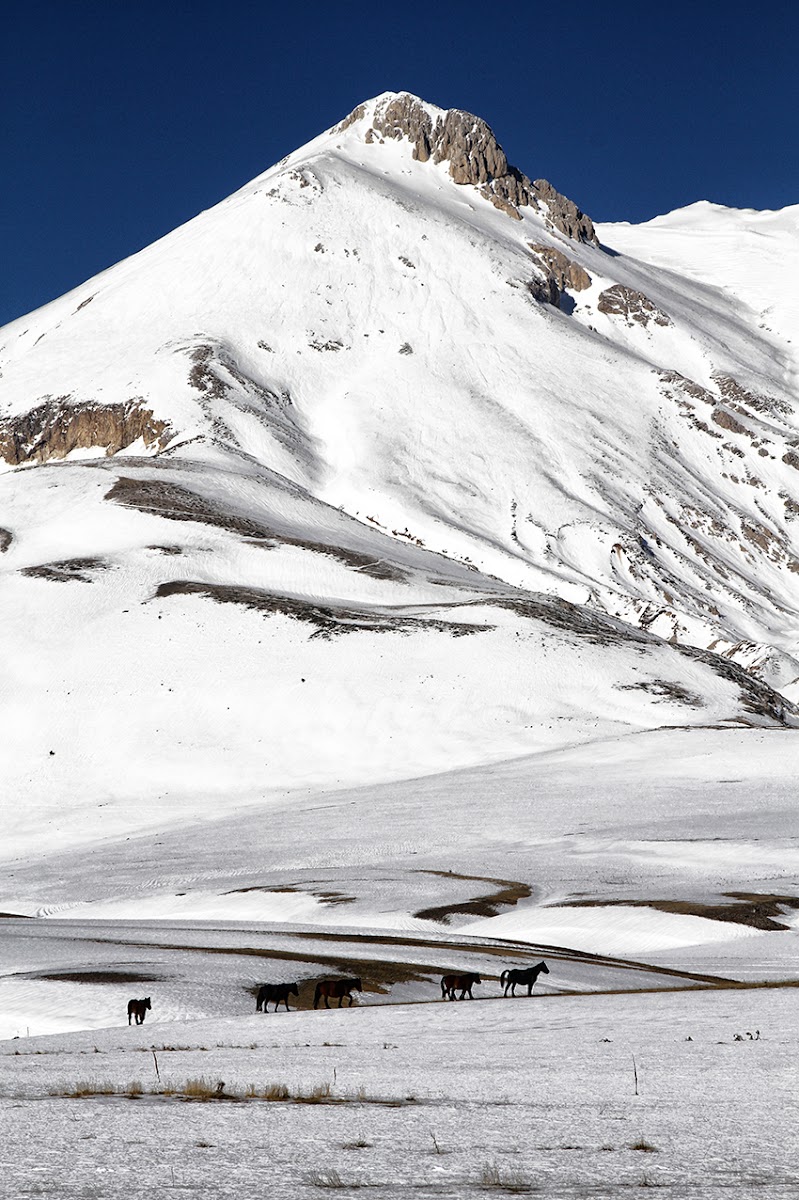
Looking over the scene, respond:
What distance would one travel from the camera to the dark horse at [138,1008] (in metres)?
25.0

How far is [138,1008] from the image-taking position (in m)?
25.1

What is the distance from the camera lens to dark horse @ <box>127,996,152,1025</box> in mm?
24969

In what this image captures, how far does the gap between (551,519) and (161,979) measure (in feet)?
567

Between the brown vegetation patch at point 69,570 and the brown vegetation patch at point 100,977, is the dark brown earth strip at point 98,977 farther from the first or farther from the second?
the brown vegetation patch at point 69,570

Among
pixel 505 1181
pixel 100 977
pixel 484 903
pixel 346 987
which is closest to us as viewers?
pixel 505 1181

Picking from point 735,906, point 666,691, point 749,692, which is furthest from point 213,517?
point 735,906

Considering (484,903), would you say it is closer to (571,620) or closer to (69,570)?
(571,620)

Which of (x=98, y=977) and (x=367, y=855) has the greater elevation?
(x=367, y=855)

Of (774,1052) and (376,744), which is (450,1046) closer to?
(774,1052)

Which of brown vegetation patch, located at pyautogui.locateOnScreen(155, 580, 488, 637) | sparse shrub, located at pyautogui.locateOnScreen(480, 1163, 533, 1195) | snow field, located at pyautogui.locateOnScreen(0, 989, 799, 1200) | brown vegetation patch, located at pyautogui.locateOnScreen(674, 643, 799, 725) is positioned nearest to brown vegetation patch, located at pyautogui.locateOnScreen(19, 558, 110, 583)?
brown vegetation patch, located at pyautogui.locateOnScreen(155, 580, 488, 637)

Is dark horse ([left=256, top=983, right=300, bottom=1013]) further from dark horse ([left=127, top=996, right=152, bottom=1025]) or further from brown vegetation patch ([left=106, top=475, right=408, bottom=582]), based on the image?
brown vegetation patch ([left=106, top=475, right=408, bottom=582])

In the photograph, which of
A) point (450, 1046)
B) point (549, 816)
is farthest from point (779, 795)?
point (450, 1046)

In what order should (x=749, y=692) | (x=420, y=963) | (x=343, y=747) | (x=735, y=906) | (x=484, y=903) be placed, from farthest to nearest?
(x=749, y=692) < (x=343, y=747) < (x=484, y=903) < (x=735, y=906) < (x=420, y=963)

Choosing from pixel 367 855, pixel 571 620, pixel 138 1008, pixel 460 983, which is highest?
pixel 571 620
